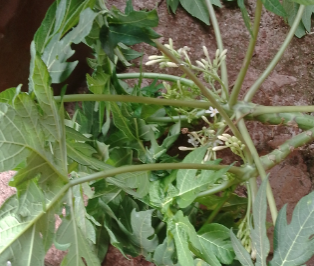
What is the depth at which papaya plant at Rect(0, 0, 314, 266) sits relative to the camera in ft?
1.33

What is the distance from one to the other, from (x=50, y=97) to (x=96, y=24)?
0.50 ft

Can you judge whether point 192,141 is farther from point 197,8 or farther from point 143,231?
point 197,8

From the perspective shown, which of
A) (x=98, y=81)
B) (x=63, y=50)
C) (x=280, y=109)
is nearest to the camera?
(x=63, y=50)

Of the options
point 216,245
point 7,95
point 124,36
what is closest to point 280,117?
→ point 216,245

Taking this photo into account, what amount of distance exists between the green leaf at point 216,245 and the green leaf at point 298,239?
0.46ft

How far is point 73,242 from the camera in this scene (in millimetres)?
461

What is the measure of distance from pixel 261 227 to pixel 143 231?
0.25 metres

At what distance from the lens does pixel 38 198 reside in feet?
1.45

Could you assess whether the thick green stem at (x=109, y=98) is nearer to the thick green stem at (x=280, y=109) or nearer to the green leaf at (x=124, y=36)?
the green leaf at (x=124, y=36)

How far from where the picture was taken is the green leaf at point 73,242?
17.9 inches

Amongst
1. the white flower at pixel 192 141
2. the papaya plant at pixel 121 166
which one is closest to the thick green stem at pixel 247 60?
the papaya plant at pixel 121 166

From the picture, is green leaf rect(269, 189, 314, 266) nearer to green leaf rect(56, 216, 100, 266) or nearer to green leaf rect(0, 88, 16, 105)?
green leaf rect(56, 216, 100, 266)

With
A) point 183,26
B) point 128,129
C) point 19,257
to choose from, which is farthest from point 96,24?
point 183,26

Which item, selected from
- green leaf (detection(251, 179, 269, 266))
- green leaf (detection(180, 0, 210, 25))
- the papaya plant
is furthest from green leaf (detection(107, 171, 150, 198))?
green leaf (detection(180, 0, 210, 25))
